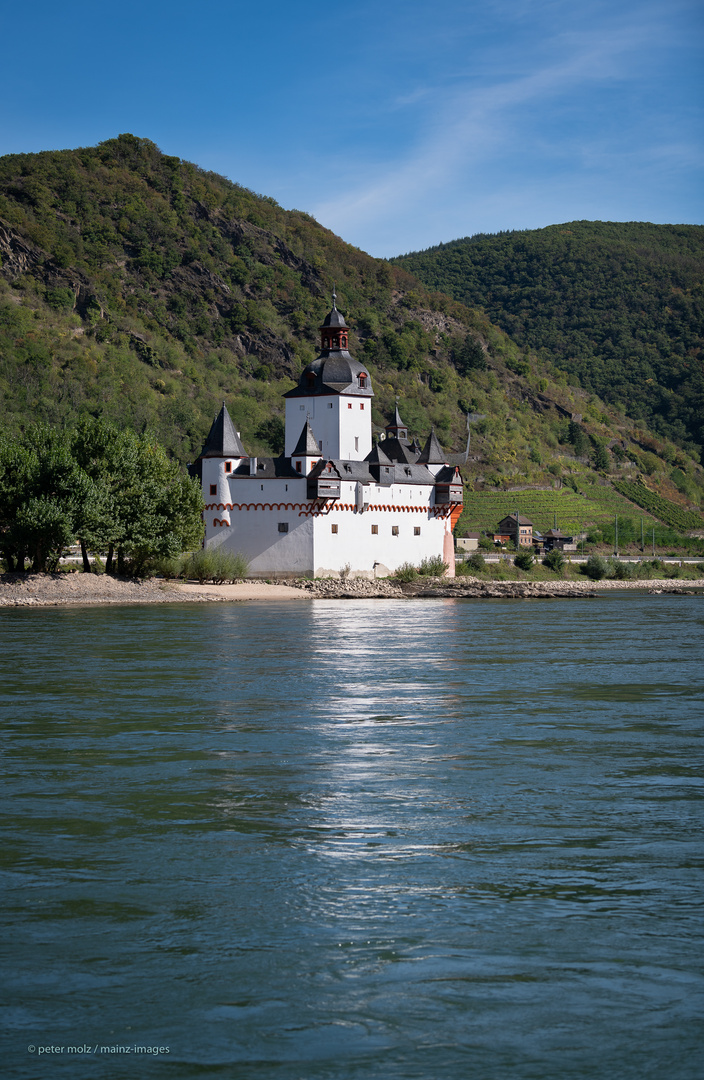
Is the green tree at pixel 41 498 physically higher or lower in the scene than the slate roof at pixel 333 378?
lower

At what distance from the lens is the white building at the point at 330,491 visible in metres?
70.5

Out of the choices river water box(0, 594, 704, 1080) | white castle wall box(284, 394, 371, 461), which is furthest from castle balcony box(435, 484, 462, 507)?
river water box(0, 594, 704, 1080)

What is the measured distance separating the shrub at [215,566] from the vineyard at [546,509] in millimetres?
39196

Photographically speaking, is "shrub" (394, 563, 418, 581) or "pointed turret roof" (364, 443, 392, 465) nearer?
"shrub" (394, 563, 418, 581)

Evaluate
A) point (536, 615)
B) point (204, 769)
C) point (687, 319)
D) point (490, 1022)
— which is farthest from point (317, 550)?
point (687, 319)

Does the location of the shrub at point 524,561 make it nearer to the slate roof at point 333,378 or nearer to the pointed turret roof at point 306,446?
the slate roof at point 333,378

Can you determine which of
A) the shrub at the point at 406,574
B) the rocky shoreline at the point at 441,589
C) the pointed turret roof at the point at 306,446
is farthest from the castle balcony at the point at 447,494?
the pointed turret roof at the point at 306,446

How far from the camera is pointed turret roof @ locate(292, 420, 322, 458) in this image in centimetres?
7044

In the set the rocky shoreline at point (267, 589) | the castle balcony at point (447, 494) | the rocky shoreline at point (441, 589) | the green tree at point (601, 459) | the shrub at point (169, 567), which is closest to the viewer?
the rocky shoreline at point (267, 589)

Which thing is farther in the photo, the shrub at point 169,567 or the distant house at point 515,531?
the distant house at point 515,531

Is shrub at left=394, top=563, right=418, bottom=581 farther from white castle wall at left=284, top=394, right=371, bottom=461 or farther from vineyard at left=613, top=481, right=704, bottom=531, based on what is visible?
vineyard at left=613, top=481, right=704, bottom=531

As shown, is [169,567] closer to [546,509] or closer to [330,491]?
[330,491]

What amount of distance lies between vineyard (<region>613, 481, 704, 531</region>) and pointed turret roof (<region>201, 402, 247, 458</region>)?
6292cm

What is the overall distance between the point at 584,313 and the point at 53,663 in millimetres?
183010
